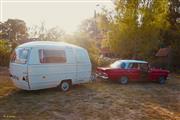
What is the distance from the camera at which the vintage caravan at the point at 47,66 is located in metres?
10.7

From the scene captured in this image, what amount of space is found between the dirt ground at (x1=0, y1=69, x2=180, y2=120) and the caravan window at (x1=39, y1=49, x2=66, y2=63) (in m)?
1.45

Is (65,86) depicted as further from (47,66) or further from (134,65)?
(134,65)

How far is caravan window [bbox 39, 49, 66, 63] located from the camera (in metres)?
11.2

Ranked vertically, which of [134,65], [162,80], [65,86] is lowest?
[162,80]

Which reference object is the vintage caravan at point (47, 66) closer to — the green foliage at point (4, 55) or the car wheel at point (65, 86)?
the car wheel at point (65, 86)

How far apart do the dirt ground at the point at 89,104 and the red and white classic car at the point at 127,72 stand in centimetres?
125

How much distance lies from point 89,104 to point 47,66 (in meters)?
2.62

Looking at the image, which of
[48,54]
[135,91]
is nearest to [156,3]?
[135,91]

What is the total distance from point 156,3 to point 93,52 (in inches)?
271

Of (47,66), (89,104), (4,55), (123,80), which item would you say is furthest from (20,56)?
(4,55)

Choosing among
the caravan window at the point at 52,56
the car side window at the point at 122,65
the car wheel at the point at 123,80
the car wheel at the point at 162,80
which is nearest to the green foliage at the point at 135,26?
the car wheel at the point at 162,80

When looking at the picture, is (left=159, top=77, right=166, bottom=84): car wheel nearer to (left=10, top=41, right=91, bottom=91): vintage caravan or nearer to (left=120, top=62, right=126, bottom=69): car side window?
(left=120, top=62, right=126, bottom=69): car side window

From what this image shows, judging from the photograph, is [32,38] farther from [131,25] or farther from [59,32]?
[131,25]

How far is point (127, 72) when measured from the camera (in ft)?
50.1
